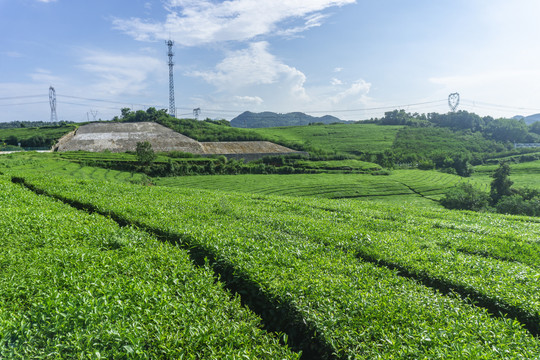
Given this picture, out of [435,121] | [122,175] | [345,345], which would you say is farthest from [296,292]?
[435,121]

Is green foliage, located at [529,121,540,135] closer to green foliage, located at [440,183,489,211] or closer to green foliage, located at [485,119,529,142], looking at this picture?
green foliage, located at [485,119,529,142]

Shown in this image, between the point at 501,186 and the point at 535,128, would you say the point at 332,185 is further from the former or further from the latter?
the point at 535,128

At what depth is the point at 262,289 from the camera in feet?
24.1

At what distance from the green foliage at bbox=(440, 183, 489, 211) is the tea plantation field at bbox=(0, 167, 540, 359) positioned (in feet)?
170

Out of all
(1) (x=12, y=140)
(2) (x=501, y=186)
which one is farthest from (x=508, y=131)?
(1) (x=12, y=140)

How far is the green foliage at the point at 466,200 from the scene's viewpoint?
58812 mm

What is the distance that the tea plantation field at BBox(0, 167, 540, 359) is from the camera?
18.2 ft

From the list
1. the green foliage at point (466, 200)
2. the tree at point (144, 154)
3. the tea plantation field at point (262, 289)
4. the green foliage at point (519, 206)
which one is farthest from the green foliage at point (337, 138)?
the tea plantation field at point (262, 289)

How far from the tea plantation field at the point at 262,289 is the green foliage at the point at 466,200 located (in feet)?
170

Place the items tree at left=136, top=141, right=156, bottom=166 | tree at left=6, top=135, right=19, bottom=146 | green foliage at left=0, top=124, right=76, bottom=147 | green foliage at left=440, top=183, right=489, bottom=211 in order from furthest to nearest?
tree at left=6, top=135, right=19, bottom=146
green foliage at left=0, top=124, right=76, bottom=147
tree at left=136, top=141, right=156, bottom=166
green foliage at left=440, top=183, right=489, bottom=211

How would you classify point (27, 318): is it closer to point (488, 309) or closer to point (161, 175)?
point (488, 309)

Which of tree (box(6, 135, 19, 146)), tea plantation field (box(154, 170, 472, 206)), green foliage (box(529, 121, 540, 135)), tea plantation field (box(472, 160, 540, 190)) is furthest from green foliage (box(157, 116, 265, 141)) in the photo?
green foliage (box(529, 121, 540, 135))

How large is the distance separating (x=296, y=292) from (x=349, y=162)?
9302cm

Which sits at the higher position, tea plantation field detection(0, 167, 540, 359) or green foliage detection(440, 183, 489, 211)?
tea plantation field detection(0, 167, 540, 359)
